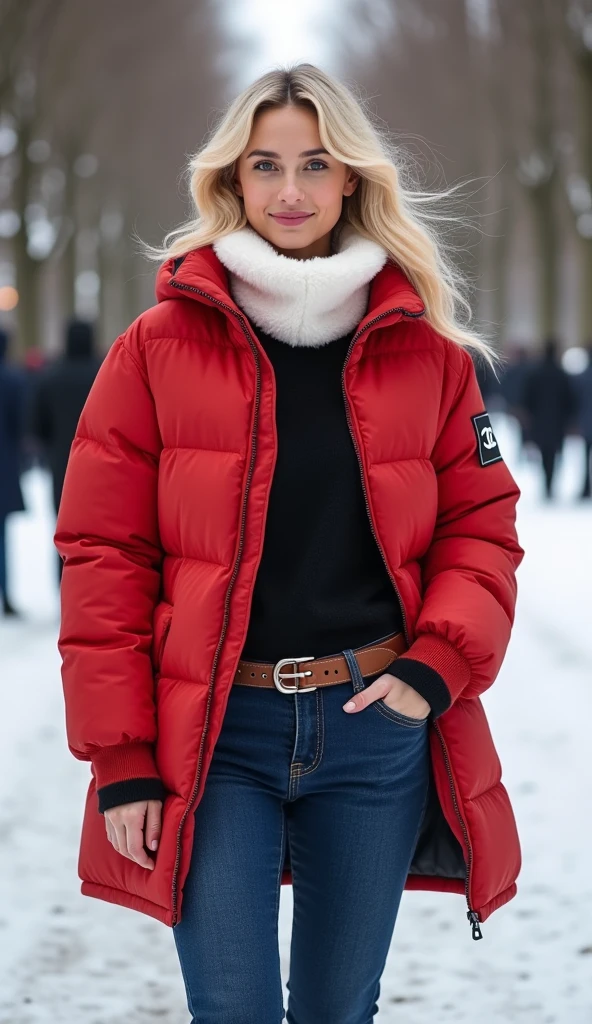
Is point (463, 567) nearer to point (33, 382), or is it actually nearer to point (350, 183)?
point (350, 183)

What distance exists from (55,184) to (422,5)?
10021 mm

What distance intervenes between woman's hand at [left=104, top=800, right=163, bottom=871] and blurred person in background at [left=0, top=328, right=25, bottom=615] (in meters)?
6.83

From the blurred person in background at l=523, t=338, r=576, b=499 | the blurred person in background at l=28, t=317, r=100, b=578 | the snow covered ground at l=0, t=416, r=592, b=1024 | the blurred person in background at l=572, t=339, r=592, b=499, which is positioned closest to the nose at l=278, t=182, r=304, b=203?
the snow covered ground at l=0, t=416, r=592, b=1024

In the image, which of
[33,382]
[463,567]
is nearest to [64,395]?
[463,567]

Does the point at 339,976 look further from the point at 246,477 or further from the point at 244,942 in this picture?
the point at 246,477

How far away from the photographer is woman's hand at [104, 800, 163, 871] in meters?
2.21

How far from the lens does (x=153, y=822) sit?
2.21m

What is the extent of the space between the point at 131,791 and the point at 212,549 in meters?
0.41

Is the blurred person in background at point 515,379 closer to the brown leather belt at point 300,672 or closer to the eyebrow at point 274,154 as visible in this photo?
the eyebrow at point 274,154

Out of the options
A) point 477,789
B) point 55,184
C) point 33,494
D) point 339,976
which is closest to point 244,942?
point 339,976

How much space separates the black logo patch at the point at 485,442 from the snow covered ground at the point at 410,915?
1558 millimetres

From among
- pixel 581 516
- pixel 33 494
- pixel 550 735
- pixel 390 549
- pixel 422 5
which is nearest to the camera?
pixel 390 549

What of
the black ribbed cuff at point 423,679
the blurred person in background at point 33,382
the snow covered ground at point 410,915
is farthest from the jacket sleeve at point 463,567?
the blurred person in background at point 33,382

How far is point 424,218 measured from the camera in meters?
2.70
